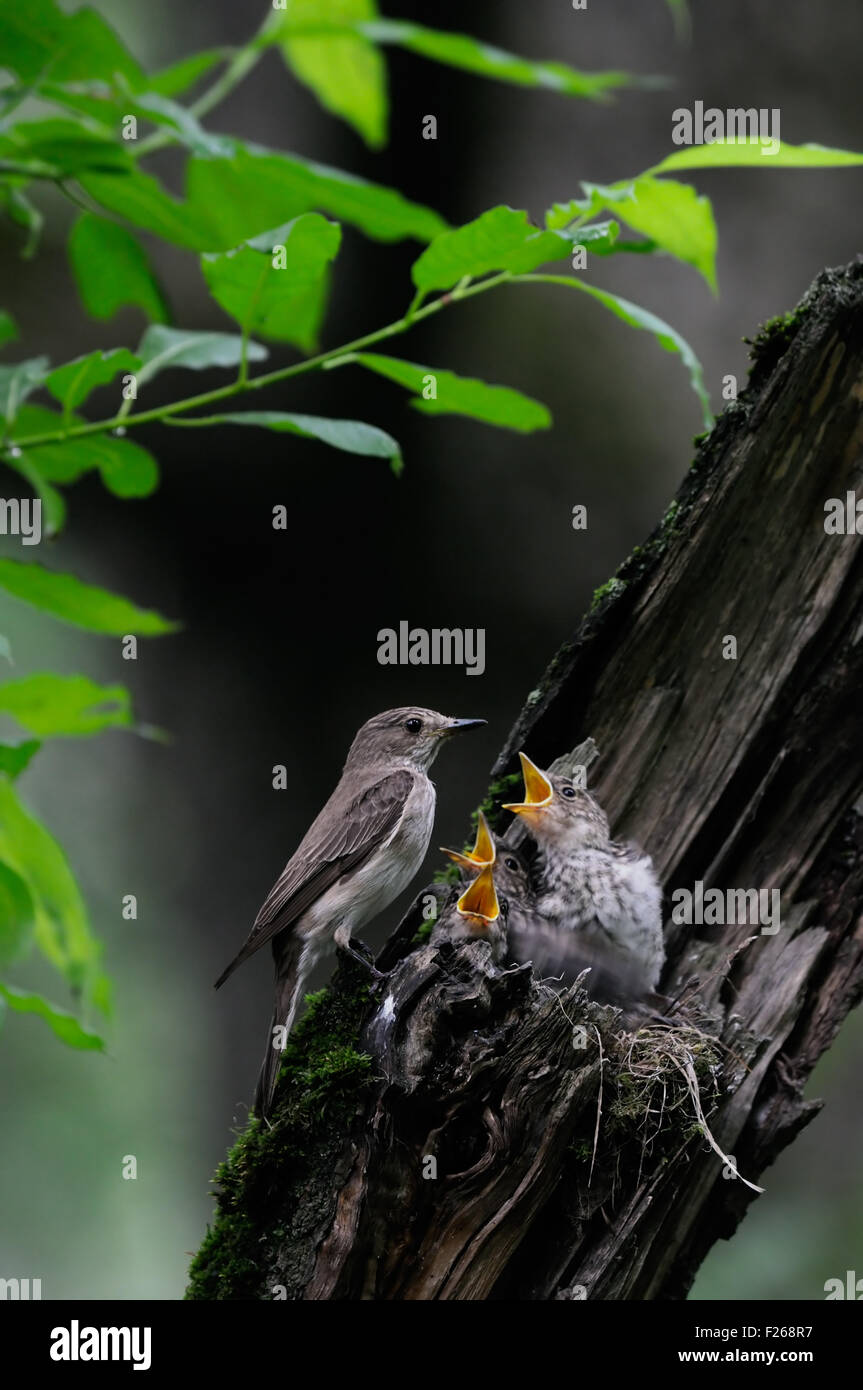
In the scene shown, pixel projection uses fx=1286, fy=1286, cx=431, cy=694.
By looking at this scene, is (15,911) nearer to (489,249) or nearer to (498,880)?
(489,249)

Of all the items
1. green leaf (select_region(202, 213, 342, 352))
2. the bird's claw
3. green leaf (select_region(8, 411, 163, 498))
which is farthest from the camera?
the bird's claw

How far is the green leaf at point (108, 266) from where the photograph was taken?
1.84m

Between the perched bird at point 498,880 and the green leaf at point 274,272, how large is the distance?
2371mm

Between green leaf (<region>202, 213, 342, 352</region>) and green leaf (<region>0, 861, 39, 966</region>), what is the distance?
769mm

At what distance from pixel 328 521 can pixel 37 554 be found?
1525 mm

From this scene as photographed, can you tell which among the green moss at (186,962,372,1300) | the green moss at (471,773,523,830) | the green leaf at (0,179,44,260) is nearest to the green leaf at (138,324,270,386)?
the green leaf at (0,179,44,260)

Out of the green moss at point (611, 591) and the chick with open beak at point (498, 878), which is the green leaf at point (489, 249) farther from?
the green moss at point (611, 591)

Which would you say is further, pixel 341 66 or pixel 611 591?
pixel 611 591

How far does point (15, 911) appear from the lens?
143cm

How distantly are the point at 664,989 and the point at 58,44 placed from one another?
3.75 meters

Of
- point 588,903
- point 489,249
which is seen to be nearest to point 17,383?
point 489,249

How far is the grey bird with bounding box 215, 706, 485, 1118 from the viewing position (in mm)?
4027

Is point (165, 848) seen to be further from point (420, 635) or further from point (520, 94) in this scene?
point (520, 94)

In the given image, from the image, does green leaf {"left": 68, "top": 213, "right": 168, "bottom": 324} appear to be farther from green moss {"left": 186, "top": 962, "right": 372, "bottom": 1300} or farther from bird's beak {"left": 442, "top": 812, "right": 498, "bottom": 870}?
bird's beak {"left": 442, "top": 812, "right": 498, "bottom": 870}
